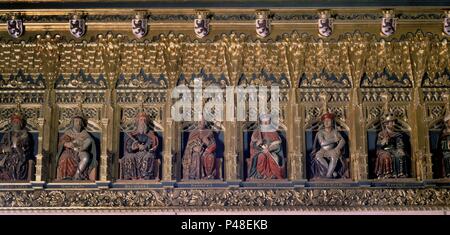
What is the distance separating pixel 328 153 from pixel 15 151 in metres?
6.16

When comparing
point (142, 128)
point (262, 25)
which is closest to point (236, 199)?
point (142, 128)

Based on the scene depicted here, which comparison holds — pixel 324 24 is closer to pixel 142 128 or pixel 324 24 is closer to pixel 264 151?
pixel 264 151

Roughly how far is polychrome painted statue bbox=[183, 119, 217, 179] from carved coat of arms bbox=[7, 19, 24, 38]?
4082mm

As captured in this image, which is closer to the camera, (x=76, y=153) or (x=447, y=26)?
(x=76, y=153)

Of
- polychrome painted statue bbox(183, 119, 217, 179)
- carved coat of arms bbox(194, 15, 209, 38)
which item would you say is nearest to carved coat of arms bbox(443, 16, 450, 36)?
carved coat of arms bbox(194, 15, 209, 38)

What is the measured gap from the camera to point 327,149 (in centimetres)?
1511

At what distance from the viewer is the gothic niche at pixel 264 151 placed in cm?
1500

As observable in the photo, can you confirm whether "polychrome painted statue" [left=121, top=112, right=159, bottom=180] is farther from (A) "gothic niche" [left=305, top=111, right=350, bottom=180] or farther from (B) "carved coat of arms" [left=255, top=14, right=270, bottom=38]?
(A) "gothic niche" [left=305, top=111, right=350, bottom=180]

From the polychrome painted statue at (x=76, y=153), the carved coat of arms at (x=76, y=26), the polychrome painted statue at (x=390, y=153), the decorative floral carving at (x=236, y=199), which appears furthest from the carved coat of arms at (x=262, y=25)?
the polychrome painted statue at (x=76, y=153)

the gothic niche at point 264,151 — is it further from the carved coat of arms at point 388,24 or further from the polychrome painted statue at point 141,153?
the carved coat of arms at point 388,24

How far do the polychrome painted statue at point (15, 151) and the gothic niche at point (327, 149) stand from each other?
5544 millimetres

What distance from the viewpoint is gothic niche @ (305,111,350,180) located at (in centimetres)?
1501

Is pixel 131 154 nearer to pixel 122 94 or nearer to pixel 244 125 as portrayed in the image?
pixel 122 94

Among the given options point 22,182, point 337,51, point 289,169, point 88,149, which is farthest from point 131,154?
point 337,51
